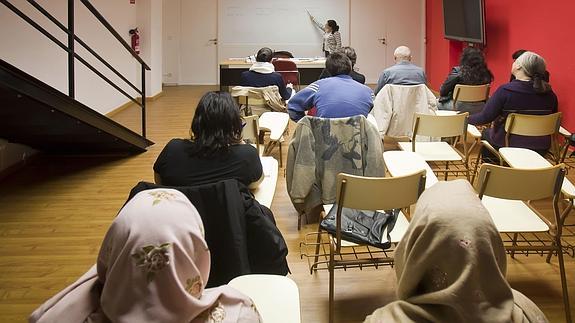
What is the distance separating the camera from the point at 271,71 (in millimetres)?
6391

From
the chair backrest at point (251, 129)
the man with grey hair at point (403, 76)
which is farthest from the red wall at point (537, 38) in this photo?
the chair backrest at point (251, 129)

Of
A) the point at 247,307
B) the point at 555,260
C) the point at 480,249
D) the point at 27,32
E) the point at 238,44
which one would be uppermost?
the point at 238,44

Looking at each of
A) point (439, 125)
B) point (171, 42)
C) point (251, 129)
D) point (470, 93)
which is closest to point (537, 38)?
point (470, 93)

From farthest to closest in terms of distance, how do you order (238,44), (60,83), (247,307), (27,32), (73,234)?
(238,44)
(60,83)
(27,32)
(73,234)
(247,307)

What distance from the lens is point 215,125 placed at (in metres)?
2.57

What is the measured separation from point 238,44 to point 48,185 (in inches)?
277

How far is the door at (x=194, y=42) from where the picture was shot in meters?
11.3

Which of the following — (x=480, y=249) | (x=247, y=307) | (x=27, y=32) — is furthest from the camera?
(x=27, y=32)

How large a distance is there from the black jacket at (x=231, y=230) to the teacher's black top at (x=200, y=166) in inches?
9.4

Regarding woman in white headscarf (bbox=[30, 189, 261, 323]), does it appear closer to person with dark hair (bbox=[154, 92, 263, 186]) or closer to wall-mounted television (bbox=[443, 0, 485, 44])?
person with dark hair (bbox=[154, 92, 263, 186])

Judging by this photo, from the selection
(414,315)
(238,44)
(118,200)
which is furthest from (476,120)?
(238,44)

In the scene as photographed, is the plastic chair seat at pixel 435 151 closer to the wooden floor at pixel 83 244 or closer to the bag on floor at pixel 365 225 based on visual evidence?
the wooden floor at pixel 83 244

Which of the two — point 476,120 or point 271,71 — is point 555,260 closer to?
point 476,120

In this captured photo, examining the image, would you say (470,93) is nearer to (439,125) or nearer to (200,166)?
(439,125)
